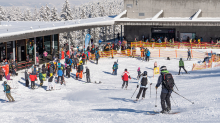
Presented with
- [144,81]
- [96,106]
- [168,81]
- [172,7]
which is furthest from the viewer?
[172,7]

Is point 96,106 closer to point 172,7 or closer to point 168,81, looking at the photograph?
point 168,81

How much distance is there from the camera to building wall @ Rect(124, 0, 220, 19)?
44094 mm

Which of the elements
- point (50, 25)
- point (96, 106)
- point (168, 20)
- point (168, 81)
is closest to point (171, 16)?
point (168, 20)

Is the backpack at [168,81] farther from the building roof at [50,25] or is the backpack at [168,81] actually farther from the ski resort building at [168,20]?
the ski resort building at [168,20]

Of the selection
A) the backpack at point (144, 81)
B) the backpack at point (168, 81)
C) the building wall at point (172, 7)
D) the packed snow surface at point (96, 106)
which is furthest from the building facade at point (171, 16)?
the backpack at point (168, 81)

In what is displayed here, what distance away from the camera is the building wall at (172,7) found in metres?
44.1

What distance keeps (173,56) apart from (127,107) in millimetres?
20368

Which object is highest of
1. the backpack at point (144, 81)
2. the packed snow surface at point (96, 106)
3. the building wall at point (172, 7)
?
the building wall at point (172, 7)

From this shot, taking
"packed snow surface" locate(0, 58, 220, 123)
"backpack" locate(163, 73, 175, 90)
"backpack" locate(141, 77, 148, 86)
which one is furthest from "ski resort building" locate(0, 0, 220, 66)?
"backpack" locate(163, 73, 175, 90)

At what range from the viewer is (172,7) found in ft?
148

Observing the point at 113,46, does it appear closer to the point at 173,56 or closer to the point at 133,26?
the point at 173,56

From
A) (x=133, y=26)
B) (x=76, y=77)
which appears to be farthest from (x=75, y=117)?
(x=133, y=26)

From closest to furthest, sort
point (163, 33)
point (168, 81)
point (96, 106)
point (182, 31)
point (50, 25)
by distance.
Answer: point (168, 81) → point (96, 106) → point (50, 25) → point (182, 31) → point (163, 33)

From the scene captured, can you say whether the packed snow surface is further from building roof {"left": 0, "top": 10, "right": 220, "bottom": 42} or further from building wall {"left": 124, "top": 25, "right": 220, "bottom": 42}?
building wall {"left": 124, "top": 25, "right": 220, "bottom": 42}
